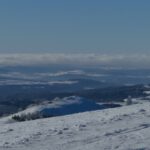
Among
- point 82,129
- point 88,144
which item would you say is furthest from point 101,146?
point 82,129

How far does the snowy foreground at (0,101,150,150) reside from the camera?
66.0 feet

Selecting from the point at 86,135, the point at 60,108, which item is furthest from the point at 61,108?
the point at 86,135

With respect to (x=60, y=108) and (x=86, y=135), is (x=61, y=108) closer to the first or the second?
(x=60, y=108)

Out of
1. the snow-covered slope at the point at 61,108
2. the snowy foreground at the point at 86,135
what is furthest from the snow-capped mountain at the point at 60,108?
the snowy foreground at the point at 86,135

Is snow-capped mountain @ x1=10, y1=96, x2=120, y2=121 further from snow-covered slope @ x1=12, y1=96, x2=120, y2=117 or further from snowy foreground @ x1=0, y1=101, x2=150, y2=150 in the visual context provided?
snowy foreground @ x1=0, y1=101, x2=150, y2=150

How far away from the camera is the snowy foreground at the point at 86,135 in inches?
792

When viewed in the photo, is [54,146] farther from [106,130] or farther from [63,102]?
[63,102]

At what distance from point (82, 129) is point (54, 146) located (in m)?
4.86

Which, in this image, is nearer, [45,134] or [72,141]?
[72,141]

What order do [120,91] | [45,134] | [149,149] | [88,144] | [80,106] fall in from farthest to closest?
[120,91] → [80,106] → [45,134] → [88,144] → [149,149]

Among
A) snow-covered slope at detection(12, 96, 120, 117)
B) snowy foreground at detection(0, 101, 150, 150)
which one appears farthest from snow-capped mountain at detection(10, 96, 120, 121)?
snowy foreground at detection(0, 101, 150, 150)

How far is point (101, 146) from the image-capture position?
19719 millimetres

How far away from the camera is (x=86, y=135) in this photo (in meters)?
23.0

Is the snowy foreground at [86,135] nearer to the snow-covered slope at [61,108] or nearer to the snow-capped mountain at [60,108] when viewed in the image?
the snow-capped mountain at [60,108]
